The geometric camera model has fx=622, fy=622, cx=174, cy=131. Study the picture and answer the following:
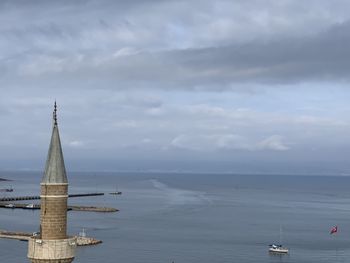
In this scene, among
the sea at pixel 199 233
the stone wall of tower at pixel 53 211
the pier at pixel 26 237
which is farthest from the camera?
the pier at pixel 26 237

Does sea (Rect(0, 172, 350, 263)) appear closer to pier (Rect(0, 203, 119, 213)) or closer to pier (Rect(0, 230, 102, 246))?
pier (Rect(0, 230, 102, 246))

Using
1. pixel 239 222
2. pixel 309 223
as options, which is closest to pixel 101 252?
→ pixel 239 222

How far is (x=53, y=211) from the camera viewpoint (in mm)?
24688

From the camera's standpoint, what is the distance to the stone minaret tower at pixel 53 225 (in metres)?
24.8

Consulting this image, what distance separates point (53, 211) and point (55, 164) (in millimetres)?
2047

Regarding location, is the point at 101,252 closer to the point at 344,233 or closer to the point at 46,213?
the point at 344,233

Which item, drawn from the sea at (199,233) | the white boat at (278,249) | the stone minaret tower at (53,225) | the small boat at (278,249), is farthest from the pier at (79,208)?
the stone minaret tower at (53,225)

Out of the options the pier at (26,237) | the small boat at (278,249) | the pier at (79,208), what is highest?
the pier at (79,208)

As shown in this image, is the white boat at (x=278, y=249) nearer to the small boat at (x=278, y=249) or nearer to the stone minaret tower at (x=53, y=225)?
the small boat at (x=278, y=249)

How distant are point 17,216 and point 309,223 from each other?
73672 mm

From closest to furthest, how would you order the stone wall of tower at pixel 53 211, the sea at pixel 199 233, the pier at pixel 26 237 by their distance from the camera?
the stone wall of tower at pixel 53 211 < the sea at pixel 199 233 < the pier at pixel 26 237

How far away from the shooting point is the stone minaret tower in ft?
81.4

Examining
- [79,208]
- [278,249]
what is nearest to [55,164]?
[278,249]

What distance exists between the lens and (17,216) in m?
160
